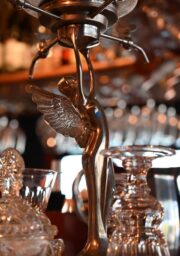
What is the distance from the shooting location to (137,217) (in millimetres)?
558

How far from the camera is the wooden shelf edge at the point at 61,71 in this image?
8.27ft

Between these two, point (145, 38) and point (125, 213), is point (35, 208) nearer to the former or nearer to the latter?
point (125, 213)

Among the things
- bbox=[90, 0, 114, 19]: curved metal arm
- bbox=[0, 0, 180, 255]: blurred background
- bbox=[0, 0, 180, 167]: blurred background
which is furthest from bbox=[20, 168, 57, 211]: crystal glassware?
bbox=[0, 0, 180, 167]: blurred background

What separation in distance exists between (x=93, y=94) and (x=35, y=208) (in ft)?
0.57

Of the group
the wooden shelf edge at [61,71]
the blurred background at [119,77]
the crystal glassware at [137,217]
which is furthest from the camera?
the wooden shelf edge at [61,71]

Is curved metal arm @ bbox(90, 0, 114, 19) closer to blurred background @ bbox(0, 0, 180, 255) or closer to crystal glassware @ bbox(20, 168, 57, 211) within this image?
crystal glassware @ bbox(20, 168, 57, 211)

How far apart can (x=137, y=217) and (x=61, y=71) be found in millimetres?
2116

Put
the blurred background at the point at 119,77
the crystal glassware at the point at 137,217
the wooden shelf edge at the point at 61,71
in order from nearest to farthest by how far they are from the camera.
→ the crystal glassware at the point at 137,217
the blurred background at the point at 119,77
the wooden shelf edge at the point at 61,71

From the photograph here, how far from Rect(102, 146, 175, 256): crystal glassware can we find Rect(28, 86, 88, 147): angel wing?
135 mm

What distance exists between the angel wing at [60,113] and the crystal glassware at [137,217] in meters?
0.14

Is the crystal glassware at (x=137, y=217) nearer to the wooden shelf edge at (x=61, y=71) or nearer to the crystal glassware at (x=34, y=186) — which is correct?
the crystal glassware at (x=34, y=186)

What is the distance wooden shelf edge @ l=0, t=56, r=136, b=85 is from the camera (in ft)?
8.27

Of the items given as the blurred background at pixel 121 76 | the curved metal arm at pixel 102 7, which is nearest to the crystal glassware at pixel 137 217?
the curved metal arm at pixel 102 7

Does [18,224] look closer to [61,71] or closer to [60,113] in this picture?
[60,113]
